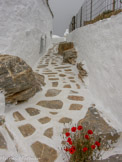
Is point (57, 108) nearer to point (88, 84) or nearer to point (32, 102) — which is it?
point (32, 102)

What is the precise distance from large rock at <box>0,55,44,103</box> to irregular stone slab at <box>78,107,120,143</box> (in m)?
1.35

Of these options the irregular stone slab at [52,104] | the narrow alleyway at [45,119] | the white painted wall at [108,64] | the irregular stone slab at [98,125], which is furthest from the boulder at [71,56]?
the irregular stone slab at [98,125]

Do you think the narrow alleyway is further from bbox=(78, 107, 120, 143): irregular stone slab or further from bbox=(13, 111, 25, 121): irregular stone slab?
bbox=(78, 107, 120, 143): irregular stone slab

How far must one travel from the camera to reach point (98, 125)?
2430mm

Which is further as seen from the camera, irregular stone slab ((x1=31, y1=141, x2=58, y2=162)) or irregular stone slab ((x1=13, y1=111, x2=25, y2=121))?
irregular stone slab ((x1=13, y1=111, x2=25, y2=121))

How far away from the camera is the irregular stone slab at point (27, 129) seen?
2.32 meters

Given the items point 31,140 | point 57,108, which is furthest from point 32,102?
point 31,140

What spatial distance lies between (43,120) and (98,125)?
3.26 ft

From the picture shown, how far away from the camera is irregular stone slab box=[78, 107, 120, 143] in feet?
7.36

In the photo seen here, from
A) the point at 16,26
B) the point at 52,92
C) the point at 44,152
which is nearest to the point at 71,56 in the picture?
the point at 16,26

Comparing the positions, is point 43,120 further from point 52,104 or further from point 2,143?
point 2,143

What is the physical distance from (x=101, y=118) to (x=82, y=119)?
1.17 ft

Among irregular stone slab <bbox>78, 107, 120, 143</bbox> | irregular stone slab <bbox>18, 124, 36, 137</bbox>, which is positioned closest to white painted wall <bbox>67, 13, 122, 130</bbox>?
irregular stone slab <bbox>78, 107, 120, 143</bbox>

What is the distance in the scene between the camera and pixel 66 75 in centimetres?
501
